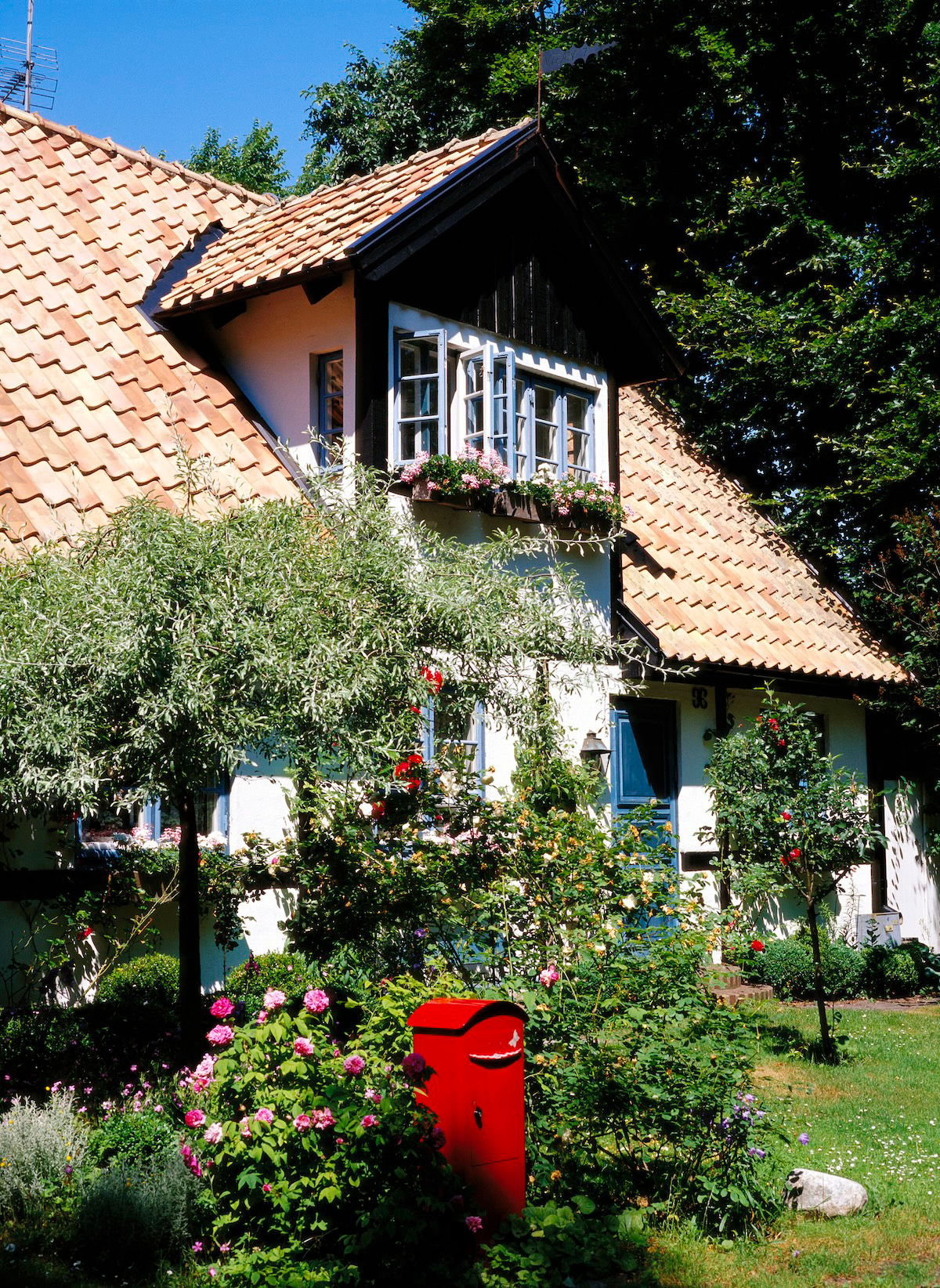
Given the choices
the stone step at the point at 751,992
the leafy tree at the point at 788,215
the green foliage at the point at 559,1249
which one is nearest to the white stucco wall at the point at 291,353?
the green foliage at the point at 559,1249

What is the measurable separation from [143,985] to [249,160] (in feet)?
90.8

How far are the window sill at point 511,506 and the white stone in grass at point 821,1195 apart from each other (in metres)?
5.52

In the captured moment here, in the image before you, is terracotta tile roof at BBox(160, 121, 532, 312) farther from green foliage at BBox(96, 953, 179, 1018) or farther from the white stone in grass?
the white stone in grass

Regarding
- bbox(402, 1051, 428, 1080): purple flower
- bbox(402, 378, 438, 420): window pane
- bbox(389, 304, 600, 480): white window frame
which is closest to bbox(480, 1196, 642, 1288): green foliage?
bbox(402, 1051, 428, 1080): purple flower

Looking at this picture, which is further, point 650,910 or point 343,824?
point 343,824

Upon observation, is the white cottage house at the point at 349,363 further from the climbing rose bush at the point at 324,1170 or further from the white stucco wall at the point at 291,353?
the climbing rose bush at the point at 324,1170

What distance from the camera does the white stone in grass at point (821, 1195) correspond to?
20.3 feet

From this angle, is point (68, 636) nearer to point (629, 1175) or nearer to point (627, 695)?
point (629, 1175)

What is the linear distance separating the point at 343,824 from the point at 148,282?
6.01m

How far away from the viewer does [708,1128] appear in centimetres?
589

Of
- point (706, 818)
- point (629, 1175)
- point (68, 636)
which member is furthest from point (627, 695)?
point (68, 636)

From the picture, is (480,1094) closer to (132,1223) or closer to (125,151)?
(132,1223)

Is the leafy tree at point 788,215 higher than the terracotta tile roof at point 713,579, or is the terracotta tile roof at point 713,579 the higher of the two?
the leafy tree at point 788,215

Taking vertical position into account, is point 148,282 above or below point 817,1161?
above
